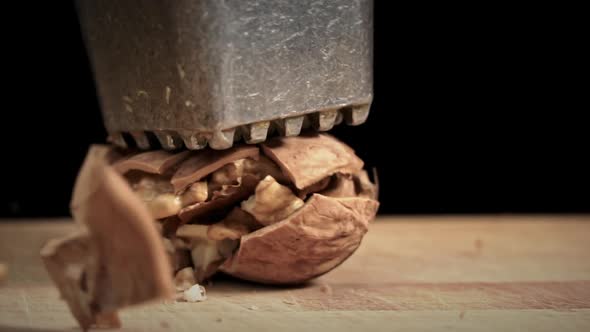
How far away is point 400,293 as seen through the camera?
118cm

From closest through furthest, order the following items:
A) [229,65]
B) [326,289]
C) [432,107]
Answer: [229,65] → [326,289] → [432,107]

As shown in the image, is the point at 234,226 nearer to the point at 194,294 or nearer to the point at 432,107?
the point at 194,294

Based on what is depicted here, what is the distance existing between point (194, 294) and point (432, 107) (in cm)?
106

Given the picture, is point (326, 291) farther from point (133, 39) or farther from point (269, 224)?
point (133, 39)

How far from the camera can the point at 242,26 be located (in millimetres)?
1094

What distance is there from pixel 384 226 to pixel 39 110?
2.83 ft

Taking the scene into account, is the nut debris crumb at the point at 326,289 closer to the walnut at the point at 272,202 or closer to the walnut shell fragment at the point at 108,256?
the walnut at the point at 272,202

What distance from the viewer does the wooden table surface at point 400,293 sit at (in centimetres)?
101

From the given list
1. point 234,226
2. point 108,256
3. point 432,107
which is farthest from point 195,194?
point 432,107

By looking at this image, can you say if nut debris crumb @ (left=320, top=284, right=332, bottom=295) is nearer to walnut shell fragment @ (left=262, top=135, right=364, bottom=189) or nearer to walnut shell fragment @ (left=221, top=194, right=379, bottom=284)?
walnut shell fragment @ (left=221, top=194, right=379, bottom=284)

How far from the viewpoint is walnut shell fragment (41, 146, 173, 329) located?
0.84 metres

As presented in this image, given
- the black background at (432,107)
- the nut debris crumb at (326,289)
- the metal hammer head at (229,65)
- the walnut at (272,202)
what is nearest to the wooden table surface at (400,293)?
the nut debris crumb at (326,289)

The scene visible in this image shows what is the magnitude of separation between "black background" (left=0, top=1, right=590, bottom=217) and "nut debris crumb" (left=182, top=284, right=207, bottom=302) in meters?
0.85

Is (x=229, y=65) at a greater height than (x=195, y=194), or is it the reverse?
(x=229, y=65)
